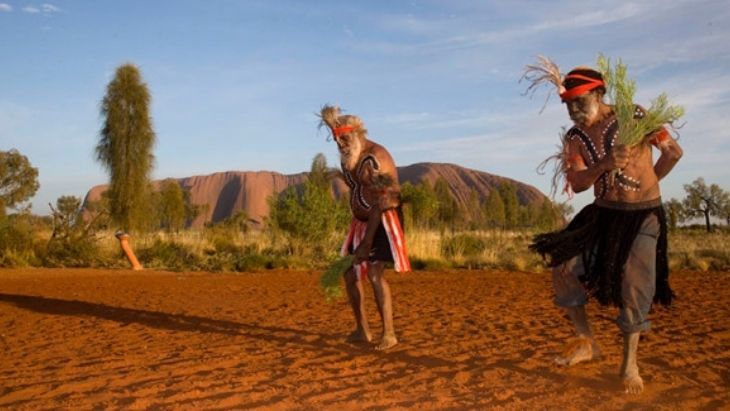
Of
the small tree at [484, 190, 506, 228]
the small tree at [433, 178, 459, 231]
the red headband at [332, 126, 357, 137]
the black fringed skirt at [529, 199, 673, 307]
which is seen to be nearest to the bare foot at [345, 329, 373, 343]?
the red headband at [332, 126, 357, 137]

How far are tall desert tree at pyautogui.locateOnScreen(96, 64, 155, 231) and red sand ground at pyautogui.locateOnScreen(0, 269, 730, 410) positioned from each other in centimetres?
1147

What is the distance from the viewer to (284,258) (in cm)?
1875

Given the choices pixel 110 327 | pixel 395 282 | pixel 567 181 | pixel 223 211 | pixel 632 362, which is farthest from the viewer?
pixel 223 211

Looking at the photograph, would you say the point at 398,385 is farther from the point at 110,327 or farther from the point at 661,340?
the point at 110,327

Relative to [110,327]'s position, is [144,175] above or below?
above

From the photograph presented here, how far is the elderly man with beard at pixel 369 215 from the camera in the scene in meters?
6.10

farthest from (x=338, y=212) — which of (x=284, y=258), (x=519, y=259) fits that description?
(x=519, y=259)

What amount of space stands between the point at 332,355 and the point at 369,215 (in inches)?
46.6

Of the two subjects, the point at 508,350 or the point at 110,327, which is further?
the point at 110,327

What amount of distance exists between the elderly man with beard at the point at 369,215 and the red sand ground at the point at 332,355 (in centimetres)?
41

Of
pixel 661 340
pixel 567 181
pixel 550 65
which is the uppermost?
pixel 550 65

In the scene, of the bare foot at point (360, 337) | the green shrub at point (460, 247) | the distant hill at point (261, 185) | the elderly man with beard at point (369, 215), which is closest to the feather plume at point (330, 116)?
the elderly man with beard at point (369, 215)

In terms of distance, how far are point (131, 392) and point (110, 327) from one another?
11.5 feet

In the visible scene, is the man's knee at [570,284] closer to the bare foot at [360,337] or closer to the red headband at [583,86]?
the red headband at [583,86]
